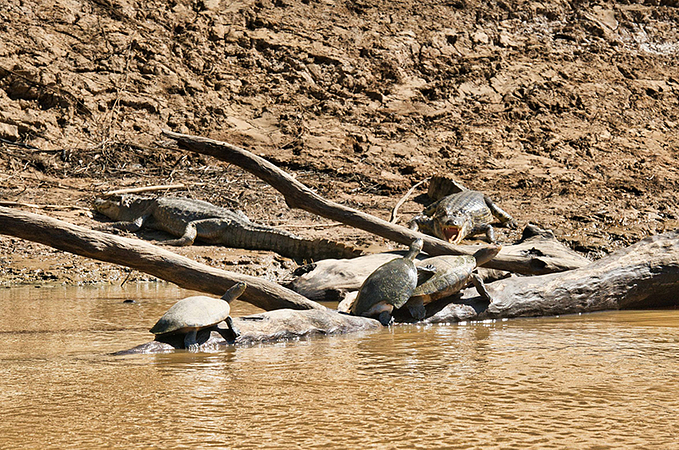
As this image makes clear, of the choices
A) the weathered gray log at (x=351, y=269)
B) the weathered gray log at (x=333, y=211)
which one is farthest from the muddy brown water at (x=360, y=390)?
the weathered gray log at (x=351, y=269)

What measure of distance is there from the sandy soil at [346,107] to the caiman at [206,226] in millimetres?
244

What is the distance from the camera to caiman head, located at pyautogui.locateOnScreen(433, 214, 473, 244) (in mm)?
8719

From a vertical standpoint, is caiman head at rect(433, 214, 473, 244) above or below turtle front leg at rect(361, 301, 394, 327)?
above

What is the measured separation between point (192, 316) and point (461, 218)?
17.3 feet

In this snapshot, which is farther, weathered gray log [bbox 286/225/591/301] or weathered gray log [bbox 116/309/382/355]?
weathered gray log [bbox 286/225/591/301]

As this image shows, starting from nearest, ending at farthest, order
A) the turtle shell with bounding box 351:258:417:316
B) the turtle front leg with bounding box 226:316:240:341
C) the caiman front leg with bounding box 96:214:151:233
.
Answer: the turtle front leg with bounding box 226:316:240:341
the turtle shell with bounding box 351:258:417:316
the caiman front leg with bounding box 96:214:151:233

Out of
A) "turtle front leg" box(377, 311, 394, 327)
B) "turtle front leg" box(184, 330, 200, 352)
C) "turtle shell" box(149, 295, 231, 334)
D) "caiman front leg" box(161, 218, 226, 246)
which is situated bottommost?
"turtle front leg" box(184, 330, 200, 352)

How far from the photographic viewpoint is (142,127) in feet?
43.7

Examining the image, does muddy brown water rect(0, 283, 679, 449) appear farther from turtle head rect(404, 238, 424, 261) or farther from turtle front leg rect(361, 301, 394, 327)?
turtle head rect(404, 238, 424, 261)


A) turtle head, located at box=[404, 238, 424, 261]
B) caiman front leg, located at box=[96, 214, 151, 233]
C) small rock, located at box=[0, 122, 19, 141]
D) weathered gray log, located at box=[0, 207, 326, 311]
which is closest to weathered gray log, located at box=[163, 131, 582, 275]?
turtle head, located at box=[404, 238, 424, 261]

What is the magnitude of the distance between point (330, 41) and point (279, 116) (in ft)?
9.25

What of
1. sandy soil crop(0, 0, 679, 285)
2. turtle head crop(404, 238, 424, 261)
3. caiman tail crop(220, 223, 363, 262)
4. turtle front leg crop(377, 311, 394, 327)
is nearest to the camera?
turtle front leg crop(377, 311, 394, 327)

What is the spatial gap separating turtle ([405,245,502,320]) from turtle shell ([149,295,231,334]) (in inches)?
64.0

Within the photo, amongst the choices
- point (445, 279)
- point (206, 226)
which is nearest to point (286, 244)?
point (206, 226)
